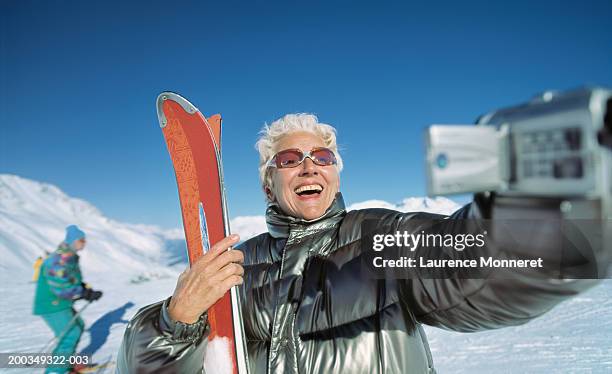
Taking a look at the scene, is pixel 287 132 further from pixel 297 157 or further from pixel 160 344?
pixel 160 344

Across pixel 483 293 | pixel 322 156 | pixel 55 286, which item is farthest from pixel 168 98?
pixel 55 286

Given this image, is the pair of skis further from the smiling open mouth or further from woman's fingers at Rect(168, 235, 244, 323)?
the smiling open mouth

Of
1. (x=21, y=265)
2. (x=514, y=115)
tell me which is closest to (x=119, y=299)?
(x=514, y=115)

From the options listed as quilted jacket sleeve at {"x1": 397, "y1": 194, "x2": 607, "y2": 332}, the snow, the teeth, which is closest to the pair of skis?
the snow

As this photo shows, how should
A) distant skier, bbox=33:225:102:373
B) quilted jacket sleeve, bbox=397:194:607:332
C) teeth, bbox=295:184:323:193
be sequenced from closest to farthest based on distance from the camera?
1. quilted jacket sleeve, bbox=397:194:607:332
2. teeth, bbox=295:184:323:193
3. distant skier, bbox=33:225:102:373

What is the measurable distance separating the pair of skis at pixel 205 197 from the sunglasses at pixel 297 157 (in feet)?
1.00

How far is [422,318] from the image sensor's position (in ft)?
4.31

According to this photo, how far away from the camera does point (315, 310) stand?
1.38m

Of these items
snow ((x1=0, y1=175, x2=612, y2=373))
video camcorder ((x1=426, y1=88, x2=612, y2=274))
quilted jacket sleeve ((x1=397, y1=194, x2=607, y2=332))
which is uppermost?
video camcorder ((x1=426, y1=88, x2=612, y2=274))

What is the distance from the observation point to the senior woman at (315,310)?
1.28 m

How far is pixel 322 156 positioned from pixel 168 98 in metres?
1.06

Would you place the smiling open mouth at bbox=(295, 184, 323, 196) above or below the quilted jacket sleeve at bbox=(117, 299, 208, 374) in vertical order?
above

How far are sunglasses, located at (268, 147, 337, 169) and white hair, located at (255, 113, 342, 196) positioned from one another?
3.0 inches

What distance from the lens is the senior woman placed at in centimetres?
128
